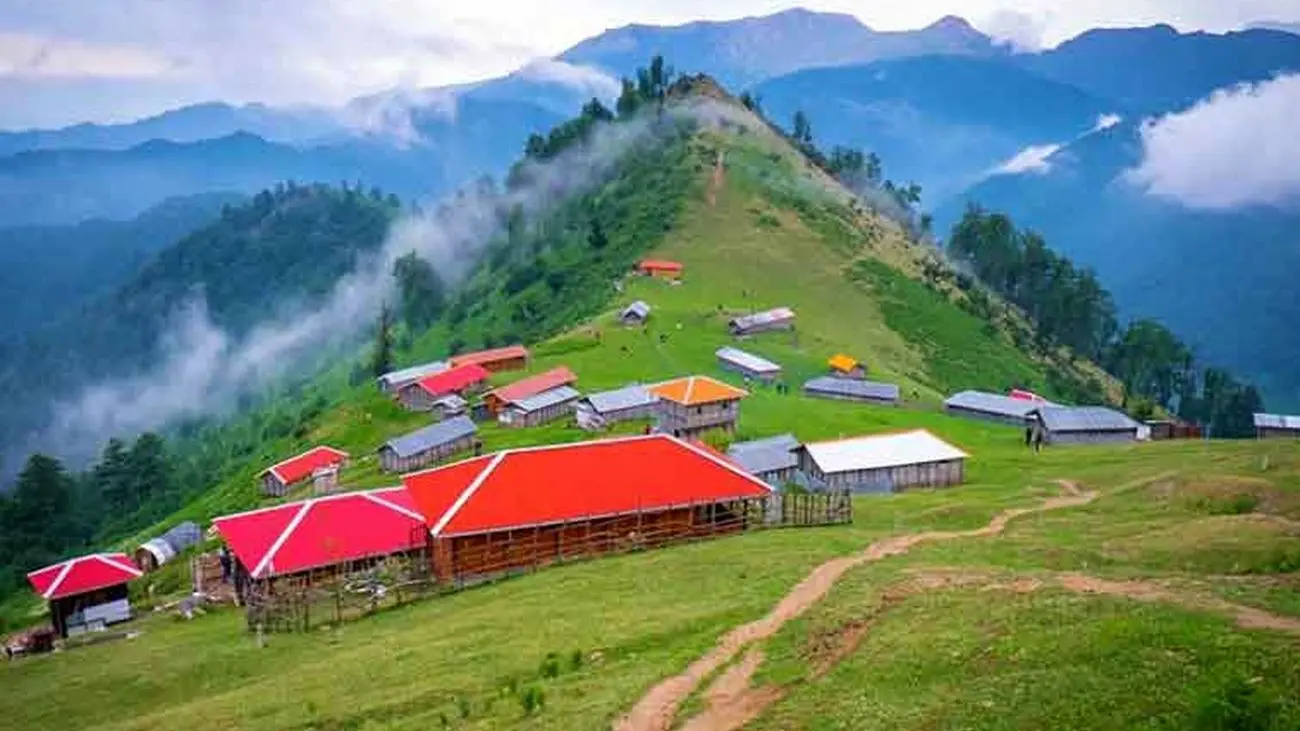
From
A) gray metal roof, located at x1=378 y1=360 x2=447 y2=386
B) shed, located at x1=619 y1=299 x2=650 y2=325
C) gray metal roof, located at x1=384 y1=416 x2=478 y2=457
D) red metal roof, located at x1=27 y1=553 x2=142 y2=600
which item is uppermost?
shed, located at x1=619 y1=299 x2=650 y2=325

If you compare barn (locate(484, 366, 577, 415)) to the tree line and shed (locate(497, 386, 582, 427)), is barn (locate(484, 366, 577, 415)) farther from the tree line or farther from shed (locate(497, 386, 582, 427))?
the tree line

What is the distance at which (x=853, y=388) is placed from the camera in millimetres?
111500

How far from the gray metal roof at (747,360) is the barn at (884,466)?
4054 centimetres

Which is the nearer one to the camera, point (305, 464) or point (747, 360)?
point (305, 464)

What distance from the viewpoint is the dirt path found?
2798 centimetres

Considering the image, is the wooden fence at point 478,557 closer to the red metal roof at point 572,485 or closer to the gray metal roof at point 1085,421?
the red metal roof at point 572,485

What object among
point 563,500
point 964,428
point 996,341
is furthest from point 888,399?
point 563,500

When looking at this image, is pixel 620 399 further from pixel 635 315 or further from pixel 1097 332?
pixel 1097 332

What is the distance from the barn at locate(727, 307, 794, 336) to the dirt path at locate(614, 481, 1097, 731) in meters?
77.7

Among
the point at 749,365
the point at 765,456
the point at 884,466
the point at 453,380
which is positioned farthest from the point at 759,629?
the point at 453,380

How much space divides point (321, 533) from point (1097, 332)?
160m

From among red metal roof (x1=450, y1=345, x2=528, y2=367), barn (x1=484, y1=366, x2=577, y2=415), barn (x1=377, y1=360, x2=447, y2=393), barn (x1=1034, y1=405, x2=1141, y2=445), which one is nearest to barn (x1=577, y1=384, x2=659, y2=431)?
barn (x1=484, y1=366, x2=577, y2=415)

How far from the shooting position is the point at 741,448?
251 ft

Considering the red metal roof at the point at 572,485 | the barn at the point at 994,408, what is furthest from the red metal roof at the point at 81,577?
the barn at the point at 994,408
